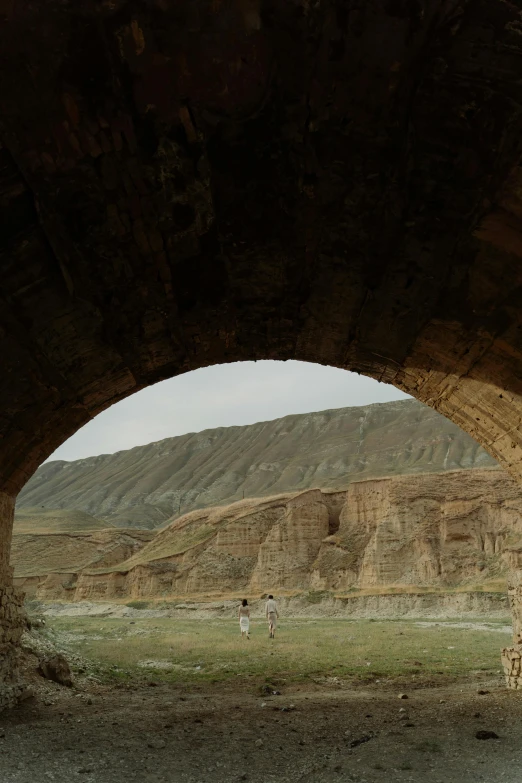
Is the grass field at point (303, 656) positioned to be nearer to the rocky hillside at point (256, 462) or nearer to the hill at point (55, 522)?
the hill at point (55, 522)

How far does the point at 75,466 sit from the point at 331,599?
146 m

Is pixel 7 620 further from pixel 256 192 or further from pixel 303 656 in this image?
pixel 303 656

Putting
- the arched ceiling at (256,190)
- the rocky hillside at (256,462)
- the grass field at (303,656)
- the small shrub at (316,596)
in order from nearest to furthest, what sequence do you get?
the arched ceiling at (256,190)
the grass field at (303,656)
the small shrub at (316,596)
the rocky hillside at (256,462)

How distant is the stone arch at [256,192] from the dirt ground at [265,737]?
2787 mm

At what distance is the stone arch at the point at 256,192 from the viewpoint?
353 centimetres

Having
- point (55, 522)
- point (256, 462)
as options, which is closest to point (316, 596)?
point (55, 522)

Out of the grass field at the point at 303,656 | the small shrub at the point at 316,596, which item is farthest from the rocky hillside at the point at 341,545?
the grass field at the point at 303,656

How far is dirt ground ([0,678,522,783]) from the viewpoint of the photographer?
4.37 meters

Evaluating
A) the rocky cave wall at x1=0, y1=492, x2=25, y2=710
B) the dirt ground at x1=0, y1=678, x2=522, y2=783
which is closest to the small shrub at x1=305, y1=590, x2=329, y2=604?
the dirt ground at x1=0, y1=678, x2=522, y2=783

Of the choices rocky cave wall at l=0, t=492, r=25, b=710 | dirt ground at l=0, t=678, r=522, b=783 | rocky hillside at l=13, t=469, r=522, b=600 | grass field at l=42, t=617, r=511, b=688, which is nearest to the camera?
dirt ground at l=0, t=678, r=522, b=783

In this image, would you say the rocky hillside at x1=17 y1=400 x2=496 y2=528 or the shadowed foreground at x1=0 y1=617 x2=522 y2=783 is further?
the rocky hillside at x1=17 y1=400 x2=496 y2=528

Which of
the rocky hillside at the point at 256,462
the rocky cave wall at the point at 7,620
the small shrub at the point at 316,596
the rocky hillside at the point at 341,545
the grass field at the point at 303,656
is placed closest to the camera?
the rocky cave wall at the point at 7,620

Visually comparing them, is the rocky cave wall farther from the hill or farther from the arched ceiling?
the hill

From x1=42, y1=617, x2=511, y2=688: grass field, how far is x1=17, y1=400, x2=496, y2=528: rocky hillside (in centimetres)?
6298
